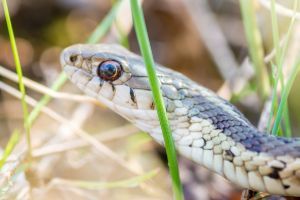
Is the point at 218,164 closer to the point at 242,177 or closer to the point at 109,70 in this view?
the point at 242,177

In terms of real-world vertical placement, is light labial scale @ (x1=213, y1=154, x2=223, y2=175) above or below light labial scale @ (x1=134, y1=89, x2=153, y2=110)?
below

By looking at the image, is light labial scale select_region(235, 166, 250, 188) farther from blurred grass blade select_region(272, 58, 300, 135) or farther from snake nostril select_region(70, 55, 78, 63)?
snake nostril select_region(70, 55, 78, 63)

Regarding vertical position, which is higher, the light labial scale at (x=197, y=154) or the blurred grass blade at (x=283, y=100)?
the blurred grass blade at (x=283, y=100)

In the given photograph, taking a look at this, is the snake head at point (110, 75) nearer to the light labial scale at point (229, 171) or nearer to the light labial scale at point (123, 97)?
the light labial scale at point (123, 97)

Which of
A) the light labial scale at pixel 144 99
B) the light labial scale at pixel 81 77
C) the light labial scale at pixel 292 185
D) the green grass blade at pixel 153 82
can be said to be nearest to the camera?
the green grass blade at pixel 153 82

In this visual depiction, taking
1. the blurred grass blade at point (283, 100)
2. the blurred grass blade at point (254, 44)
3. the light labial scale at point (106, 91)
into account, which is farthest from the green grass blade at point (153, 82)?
the blurred grass blade at point (254, 44)

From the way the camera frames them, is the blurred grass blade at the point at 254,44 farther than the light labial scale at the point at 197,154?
Yes

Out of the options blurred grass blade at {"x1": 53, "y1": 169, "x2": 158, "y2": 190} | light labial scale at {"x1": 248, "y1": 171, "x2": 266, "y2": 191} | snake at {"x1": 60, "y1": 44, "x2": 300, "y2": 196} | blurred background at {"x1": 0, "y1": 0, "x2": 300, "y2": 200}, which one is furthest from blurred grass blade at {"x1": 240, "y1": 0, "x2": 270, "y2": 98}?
light labial scale at {"x1": 248, "y1": 171, "x2": 266, "y2": 191}
